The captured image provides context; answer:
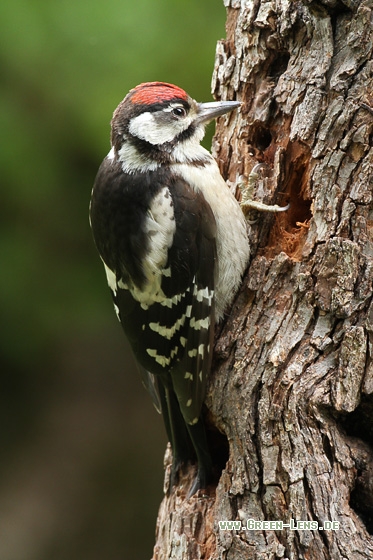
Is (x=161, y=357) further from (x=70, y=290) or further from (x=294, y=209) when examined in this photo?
(x=70, y=290)

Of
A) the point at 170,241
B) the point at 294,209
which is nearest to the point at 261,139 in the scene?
the point at 294,209

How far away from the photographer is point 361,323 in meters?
2.48

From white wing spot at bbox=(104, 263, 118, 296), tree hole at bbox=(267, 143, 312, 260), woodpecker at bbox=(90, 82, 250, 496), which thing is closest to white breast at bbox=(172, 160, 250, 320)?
woodpecker at bbox=(90, 82, 250, 496)

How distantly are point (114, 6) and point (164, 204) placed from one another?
133 cm

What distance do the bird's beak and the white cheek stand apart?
0.14 m

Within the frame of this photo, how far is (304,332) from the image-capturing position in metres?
2.56

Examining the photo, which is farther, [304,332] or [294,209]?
[294,209]

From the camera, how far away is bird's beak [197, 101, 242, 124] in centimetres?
293

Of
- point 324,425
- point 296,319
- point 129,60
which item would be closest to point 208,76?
point 129,60

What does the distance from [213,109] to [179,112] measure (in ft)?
0.50

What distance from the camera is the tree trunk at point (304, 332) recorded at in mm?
2447

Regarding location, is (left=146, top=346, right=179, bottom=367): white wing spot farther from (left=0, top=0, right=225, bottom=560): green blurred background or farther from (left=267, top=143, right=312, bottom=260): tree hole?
(left=0, top=0, right=225, bottom=560): green blurred background

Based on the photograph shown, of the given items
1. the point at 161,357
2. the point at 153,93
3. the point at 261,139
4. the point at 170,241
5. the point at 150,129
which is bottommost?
the point at 161,357

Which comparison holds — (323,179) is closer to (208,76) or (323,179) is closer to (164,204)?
(164,204)
